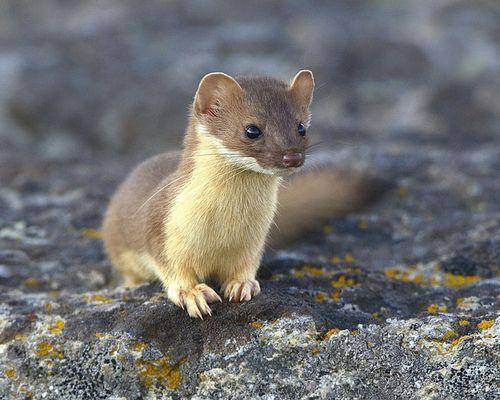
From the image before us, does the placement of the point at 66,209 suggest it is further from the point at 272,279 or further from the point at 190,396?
the point at 190,396

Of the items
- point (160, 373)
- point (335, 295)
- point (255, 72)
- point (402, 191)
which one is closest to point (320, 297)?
point (335, 295)

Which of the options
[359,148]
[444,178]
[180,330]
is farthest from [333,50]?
[180,330]

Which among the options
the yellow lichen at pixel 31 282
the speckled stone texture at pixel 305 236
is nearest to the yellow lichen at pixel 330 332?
the speckled stone texture at pixel 305 236

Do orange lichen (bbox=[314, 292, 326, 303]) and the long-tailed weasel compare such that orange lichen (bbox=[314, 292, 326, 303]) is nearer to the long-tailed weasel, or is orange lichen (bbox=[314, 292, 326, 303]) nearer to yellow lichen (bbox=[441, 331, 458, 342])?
the long-tailed weasel

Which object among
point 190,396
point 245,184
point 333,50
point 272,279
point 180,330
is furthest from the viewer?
point 333,50

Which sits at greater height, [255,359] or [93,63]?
[93,63]

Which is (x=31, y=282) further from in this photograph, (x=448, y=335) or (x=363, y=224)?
(x=448, y=335)

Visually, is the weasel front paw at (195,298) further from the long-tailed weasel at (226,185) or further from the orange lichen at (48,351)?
the orange lichen at (48,351)
